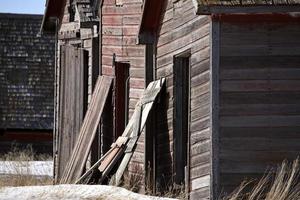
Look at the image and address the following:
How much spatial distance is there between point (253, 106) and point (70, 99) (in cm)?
872

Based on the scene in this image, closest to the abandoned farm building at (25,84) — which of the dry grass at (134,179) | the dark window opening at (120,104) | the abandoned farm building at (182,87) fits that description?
the abandoned farm building at (182,87)

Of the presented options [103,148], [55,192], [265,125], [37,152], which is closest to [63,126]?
[103,148]

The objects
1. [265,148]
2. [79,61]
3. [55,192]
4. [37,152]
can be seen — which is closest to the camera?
[265,148]

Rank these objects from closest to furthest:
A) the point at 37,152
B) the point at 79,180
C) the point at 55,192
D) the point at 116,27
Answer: the point at 55,192, the point at 79,180, the point at 116,27, the point at 37,152

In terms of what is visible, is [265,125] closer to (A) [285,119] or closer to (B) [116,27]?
(A) [285,119]

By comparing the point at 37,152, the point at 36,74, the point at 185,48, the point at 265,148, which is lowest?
the point at 37,152

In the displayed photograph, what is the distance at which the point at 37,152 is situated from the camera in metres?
33.9

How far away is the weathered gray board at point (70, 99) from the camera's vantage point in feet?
67.7

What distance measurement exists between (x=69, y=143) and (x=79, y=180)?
4793mm

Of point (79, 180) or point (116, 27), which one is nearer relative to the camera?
point (79, 180)

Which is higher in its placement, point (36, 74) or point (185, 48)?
point (185, 48)

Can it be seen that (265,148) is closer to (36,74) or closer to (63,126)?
(63,126)

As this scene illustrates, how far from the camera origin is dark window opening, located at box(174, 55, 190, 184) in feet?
51.4

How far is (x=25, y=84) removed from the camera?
3550cm
